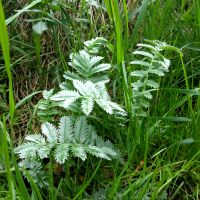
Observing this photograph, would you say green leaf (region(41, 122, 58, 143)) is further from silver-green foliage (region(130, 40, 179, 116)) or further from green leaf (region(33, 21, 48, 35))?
green leaf (region(33, 21, 48, 35))

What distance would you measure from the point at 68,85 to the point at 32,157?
0.81 feet

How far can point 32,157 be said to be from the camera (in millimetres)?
1344

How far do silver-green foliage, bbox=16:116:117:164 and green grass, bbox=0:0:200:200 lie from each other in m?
0.04

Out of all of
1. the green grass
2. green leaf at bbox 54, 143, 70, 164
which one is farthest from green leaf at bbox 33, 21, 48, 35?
green leaf at bbox 54, 143, 70, 164

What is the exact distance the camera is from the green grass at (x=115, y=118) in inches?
51.5

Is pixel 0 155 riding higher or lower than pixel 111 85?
lower

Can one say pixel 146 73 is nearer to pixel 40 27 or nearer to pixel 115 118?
pixel 115 118

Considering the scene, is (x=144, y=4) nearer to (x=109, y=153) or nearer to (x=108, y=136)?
(x=108, y=136)

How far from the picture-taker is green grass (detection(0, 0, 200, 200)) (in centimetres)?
131

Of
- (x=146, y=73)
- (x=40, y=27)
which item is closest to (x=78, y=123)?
(x=146, y=73)

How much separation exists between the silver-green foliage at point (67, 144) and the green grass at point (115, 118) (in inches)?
1.5

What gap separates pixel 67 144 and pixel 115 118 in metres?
0.22

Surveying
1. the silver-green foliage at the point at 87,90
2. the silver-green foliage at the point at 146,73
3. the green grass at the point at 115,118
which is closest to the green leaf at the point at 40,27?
the green grass at the point at 115,118

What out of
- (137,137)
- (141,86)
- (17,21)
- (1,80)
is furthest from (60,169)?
(17,21)
